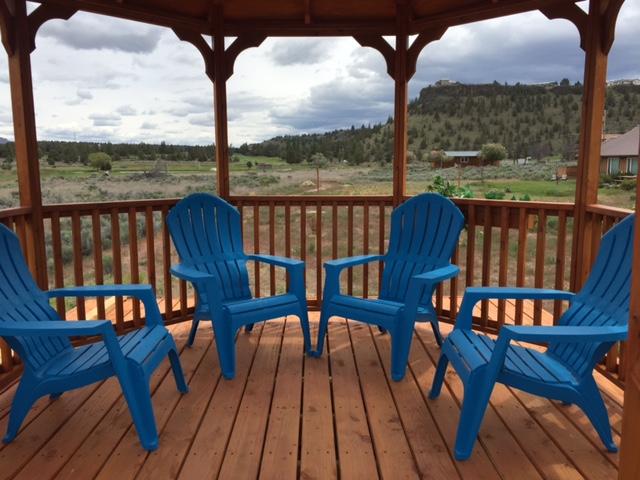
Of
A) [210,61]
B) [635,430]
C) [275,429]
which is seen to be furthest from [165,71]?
[635,430]

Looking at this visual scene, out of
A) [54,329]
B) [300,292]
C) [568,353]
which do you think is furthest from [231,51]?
[568,353]

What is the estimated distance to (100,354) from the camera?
2248mm

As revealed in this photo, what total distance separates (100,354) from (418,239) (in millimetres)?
2116

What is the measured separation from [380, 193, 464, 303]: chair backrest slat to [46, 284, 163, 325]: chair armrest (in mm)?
1573

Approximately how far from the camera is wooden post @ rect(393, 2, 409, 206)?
3.73 m

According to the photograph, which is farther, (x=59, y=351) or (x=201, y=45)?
(x=201, y=45)

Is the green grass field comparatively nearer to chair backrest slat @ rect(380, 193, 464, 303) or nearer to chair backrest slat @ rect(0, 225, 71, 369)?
chair backrest slat @ rect(380, 193, 464, 303)

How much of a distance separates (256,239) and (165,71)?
3.29 m

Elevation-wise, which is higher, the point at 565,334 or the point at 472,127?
the point at 472,127

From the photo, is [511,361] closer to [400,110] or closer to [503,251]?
[503,251]

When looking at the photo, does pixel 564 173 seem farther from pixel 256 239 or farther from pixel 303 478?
pixel 303 478

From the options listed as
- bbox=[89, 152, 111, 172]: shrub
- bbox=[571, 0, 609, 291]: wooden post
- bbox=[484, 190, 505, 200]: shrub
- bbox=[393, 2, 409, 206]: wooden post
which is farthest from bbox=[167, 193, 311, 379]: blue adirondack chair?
bbox=[89, 152, 111, 172]: shrub

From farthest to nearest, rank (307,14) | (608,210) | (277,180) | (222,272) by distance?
(277,180), (307,14), (222,272), (608,210)

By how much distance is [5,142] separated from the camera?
11.7 ft
